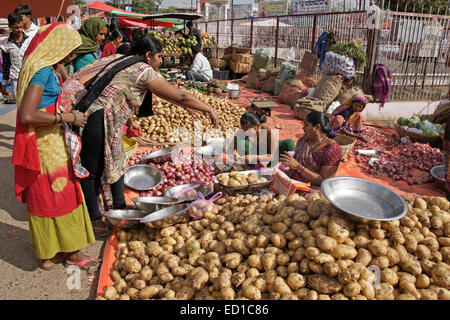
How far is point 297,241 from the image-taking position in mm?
2059

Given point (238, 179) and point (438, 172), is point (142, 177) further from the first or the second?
point (438, 172)

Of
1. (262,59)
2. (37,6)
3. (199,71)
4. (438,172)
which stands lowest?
(438,172)

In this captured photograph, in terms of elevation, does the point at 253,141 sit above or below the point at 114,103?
below

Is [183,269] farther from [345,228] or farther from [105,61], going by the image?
[105,61]

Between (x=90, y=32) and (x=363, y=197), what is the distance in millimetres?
4103

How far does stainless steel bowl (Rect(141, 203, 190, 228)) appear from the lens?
2575 millimetres

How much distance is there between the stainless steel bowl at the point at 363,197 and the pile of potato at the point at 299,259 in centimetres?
10

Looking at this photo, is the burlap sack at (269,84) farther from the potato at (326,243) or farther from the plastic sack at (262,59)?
the potato at (326,243)

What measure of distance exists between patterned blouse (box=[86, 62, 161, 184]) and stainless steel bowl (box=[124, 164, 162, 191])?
3.27 feet

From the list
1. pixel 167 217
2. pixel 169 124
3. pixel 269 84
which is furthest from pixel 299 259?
pixel 269 84

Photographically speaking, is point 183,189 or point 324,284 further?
point 183,189

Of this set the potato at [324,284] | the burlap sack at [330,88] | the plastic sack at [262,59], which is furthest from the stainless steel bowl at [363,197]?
the plastic sack at [262,59]

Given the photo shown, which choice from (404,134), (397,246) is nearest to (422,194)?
(404,134)

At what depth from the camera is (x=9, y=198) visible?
3.69 m
